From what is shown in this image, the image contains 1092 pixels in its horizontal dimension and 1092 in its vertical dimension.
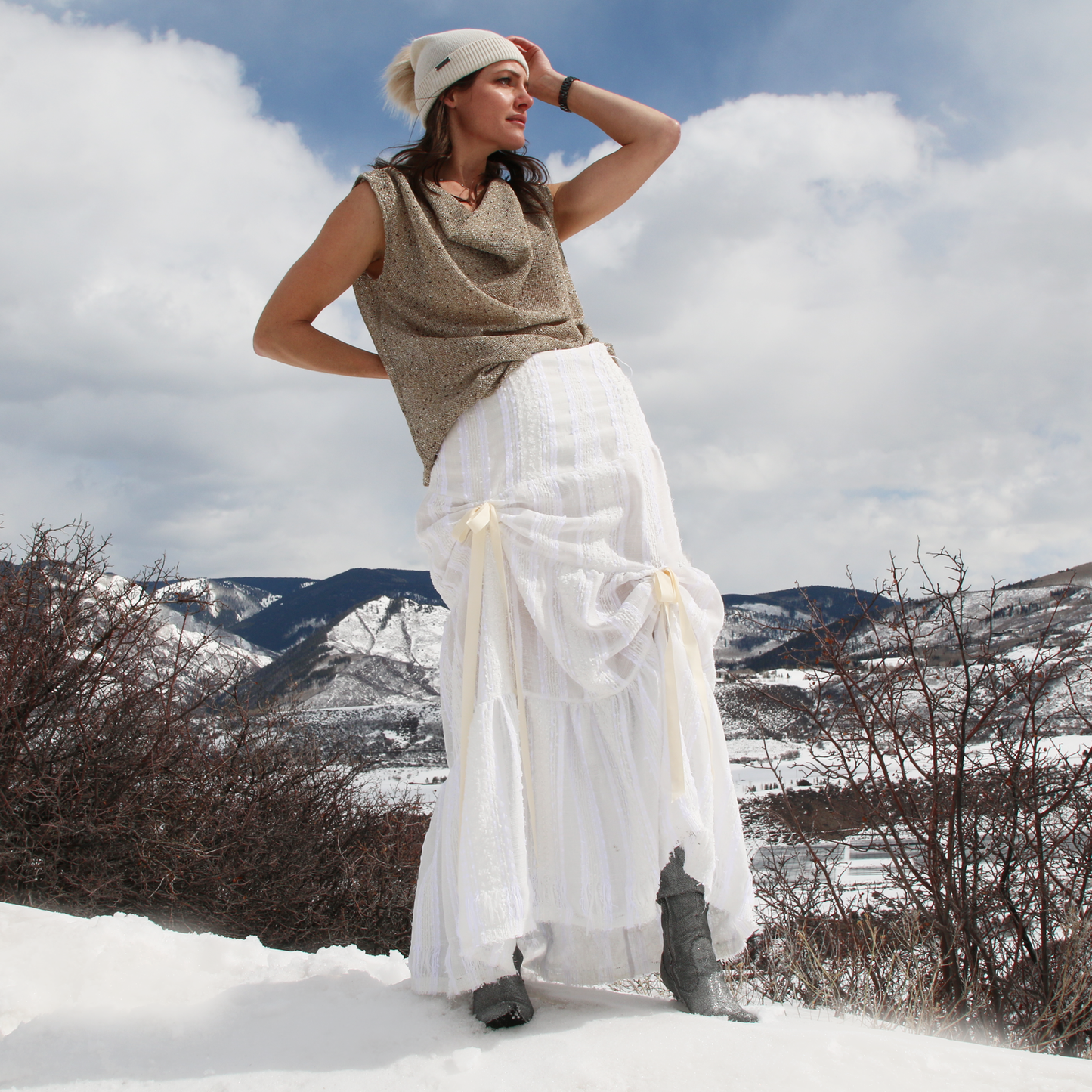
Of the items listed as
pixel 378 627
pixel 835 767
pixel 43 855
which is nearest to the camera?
pixel 835 767

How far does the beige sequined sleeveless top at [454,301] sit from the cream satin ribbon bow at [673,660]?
1.79ft

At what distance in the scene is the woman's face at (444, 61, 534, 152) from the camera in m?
1.93

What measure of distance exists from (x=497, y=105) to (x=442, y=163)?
7.0 inches

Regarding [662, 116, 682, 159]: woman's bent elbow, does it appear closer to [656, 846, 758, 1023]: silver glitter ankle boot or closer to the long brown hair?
the long brown hair

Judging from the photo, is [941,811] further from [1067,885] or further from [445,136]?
[445,136]

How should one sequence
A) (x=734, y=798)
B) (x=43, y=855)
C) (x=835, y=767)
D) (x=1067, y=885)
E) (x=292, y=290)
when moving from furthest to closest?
(x=43, y=855) < (x=835, y=767) < (x=1067, y=885) < (x=292, y=290) < (x=734, y=798)

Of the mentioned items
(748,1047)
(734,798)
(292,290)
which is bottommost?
(748,1047)

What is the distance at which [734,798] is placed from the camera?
168cm

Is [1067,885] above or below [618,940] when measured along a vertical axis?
below

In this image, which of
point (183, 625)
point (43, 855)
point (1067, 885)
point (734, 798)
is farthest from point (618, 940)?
point (43, 855)

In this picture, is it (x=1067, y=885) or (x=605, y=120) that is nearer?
(x=605, y=120)

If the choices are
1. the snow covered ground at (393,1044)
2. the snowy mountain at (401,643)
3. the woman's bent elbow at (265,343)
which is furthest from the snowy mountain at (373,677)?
the woman's bent elbow at (265,343)

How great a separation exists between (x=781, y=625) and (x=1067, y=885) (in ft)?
6.22

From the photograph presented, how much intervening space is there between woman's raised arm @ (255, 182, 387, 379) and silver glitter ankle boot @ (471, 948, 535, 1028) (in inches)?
53.0
